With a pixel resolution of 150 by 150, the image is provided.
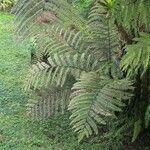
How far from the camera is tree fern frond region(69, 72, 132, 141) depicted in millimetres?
3416

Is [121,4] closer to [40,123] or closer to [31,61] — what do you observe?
[40,123]

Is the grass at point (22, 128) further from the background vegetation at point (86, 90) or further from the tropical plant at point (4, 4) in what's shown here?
the tropical plant at point (4, 4)

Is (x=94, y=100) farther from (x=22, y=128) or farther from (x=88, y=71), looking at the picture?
(x=22, y=128)

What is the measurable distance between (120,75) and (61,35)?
99 cm

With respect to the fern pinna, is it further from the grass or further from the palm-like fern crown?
the grass

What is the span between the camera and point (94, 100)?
3600 millimetres

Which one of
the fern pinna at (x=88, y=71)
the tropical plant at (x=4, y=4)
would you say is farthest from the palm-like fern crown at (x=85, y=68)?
the tropical plant at (x=4, y=4)

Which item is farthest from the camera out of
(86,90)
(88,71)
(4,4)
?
(4,4)

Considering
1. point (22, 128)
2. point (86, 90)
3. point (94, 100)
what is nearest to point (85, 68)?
point (86, 90)

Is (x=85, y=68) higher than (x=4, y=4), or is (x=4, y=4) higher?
(x=4, y=4)

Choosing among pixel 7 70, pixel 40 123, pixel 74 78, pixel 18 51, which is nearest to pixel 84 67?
pixel 74 78

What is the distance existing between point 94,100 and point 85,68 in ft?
2.33

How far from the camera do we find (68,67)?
13.8ft

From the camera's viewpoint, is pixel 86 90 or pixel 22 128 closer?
pixel 86 90
